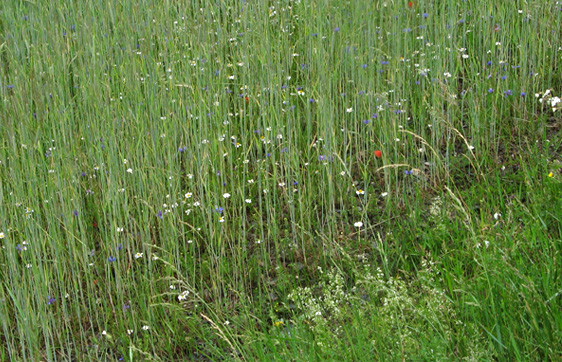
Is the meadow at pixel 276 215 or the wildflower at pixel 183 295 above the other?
the meadow at pixel 276 215

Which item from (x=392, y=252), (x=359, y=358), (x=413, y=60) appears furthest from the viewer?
(x=413, y=60)

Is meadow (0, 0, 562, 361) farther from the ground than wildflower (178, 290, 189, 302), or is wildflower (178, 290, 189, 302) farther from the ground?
meadow (0, 0, 562, 361)

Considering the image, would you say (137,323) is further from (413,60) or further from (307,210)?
(413,60)

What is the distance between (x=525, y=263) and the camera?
7.37ft

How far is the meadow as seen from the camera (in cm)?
216

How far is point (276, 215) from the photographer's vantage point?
324 centimetres

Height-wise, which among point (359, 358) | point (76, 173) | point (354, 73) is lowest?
point (359, 358)

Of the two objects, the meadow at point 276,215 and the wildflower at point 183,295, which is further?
the wildflower at point 183,295

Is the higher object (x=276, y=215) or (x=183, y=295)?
(x=276, y=215)

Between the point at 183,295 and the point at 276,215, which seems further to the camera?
the point at 276,215

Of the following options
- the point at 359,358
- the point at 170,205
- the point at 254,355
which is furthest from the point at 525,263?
the point at 170,205

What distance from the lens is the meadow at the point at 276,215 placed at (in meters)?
2.16

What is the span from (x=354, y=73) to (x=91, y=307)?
196 cm

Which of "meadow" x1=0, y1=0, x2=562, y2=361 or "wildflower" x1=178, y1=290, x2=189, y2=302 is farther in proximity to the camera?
"wildflower" x1=178, y1=290, x2=189, y2=302
